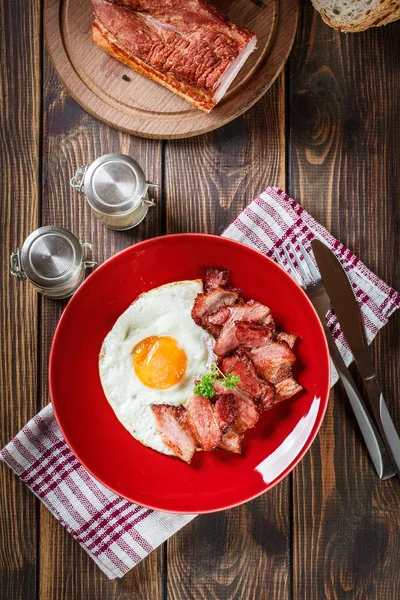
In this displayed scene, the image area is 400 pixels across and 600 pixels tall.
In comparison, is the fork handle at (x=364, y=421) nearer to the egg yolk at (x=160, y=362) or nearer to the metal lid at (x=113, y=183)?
the egg yolk at (x=160, y=362)

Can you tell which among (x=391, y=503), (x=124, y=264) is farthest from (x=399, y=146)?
(x=391, y=503)

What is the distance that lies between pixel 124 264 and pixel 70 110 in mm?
710

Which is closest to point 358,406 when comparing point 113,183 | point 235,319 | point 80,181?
point 235,319

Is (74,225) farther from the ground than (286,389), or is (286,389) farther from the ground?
(74,225)

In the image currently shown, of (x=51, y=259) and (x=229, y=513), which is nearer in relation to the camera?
(x=51, y=259)

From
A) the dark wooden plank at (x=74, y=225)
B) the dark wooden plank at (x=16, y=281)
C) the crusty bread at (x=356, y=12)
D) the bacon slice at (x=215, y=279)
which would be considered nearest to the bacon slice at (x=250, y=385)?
the bacon slice at (x=215, y=279)

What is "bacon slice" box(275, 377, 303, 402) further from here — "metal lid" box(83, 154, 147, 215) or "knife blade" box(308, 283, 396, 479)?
"metal lid" box(83, 154, 147, 215)

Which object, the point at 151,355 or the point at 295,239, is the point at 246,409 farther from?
the point at 295,239

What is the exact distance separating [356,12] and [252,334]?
1242mm

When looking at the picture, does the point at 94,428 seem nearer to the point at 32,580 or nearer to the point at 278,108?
the point at 32,580

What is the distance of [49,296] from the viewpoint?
248 centimetres

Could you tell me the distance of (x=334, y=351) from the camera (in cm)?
242

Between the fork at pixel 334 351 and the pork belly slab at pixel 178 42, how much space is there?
0.65 metres

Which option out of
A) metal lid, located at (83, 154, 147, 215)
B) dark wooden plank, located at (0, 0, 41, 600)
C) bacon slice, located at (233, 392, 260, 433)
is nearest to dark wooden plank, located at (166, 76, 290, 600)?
metal lid, located at (83, 154, 147, 215)
